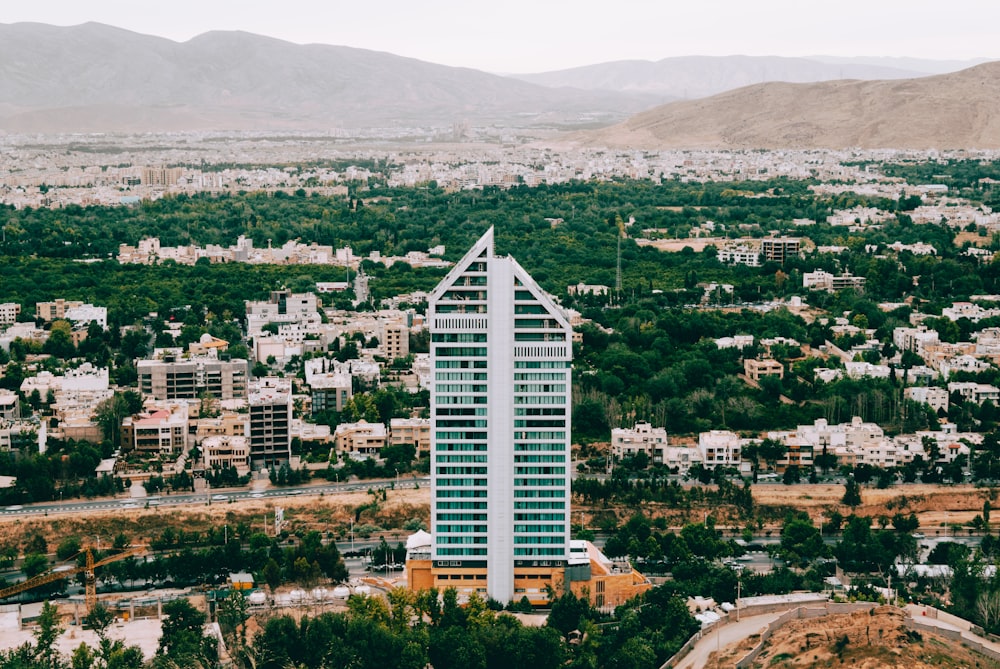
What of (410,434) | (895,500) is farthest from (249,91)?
(895,500)

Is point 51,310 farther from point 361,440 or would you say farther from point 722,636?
point 722,636

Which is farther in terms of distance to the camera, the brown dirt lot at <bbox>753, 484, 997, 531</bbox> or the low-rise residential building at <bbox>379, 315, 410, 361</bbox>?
the low-rise residential building at <bbox>379, 315, 410, 361</bbox>

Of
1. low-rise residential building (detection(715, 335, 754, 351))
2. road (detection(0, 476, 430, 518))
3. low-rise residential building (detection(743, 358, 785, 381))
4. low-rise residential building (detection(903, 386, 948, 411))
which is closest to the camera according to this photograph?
road (detection(0, 476, 430, 518))

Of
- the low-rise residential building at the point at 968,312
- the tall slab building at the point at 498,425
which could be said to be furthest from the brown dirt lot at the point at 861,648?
the low-rise residential building at the point at 968,312

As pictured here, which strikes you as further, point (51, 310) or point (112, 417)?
point (51, 310)

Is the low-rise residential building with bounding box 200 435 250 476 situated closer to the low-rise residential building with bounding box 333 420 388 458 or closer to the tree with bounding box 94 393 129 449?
the low-rise residential building with bounding box 333 420 388 458

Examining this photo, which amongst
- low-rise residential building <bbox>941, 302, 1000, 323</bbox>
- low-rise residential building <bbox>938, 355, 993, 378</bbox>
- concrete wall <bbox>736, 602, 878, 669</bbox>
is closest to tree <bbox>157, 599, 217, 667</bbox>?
concrete wall <bbox>736, 602, 878, 669</bbox>
